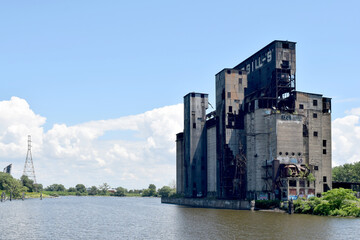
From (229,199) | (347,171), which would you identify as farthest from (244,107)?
(347,171)

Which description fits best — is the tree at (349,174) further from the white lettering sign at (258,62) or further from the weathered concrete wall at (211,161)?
the white lettering sign at (258,62)

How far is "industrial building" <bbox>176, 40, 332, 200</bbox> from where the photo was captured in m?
125

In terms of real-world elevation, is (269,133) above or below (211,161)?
above

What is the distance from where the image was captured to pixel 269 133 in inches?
5094

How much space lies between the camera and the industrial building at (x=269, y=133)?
12525 centimetres

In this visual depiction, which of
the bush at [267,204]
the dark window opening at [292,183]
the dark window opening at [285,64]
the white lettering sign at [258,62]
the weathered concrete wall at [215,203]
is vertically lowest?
the weathered concrete wall at [215,203]

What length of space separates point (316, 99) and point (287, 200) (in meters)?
36.6

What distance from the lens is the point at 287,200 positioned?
384 ft

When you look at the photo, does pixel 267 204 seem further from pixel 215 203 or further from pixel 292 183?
pixel 215 203

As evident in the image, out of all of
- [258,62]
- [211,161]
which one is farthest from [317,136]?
[211,161]

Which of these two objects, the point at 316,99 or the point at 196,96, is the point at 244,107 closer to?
the point at 316,99

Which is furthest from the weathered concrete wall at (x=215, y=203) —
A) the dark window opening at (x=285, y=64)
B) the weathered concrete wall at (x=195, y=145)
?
the dark window opening at (x=285, y=64)

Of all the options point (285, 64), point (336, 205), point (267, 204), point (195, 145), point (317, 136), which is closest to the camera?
point (336, 205)

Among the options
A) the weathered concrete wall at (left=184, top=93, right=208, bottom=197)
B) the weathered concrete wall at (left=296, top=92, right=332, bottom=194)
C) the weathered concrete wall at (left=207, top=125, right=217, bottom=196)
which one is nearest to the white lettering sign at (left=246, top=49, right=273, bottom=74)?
the weathered concrete wall at (left=296, top=92, right=332, bottom=194)
